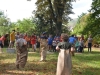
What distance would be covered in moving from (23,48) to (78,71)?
312 cm

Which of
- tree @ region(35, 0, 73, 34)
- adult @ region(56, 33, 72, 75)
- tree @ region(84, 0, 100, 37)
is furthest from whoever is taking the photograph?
tree @ region(84, 0, 100, 37)

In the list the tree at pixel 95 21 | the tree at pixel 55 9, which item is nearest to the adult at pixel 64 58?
the tree at pixel 55 9

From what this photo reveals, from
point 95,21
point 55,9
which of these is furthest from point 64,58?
point 95,21

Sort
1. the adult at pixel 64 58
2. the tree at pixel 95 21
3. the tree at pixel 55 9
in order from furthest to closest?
the tree at pixel 95 21 → the tree at pixel 55 9 → the adult at pixel 64 58

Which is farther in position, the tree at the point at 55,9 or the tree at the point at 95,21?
the tree at the point at 95,21

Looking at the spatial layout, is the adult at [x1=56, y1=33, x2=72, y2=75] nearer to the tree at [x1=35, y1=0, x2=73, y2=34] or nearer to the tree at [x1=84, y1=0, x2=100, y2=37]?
the tree at [x1=35, y1=0, x2=73, y2=34]

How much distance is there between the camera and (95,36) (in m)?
42.9

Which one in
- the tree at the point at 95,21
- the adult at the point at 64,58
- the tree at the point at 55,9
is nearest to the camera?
the adult at the point at 64,58

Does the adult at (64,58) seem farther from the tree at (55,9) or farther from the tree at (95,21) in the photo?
the tree at (95,21)

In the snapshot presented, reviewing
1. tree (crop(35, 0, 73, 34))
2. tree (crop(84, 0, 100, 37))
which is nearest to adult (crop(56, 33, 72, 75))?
tree (crop(35, 0, 73, 34))

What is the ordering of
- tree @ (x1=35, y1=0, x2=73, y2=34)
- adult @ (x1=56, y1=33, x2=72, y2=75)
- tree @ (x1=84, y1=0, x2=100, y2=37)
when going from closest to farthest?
1. adult @ (x1=56, y1=33, x2=72, y2=75)
2. tree @ (x1=35, y1=0, x2=73, y2=34)
3. tree @ (x1=84, y1=0, x2=100, y2=37)

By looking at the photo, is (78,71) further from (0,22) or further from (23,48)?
(0,22)

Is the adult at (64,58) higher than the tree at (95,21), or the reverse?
the tree at (95,21)

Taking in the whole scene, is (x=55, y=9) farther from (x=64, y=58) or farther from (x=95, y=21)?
(x=64, y=58)
